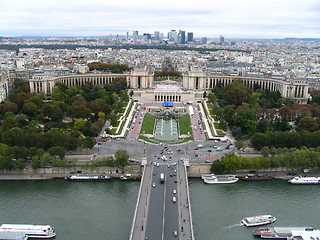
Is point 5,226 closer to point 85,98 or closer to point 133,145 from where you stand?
point 133,145

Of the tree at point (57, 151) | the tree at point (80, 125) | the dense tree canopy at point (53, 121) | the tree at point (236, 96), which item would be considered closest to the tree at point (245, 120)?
the tree at point (236, 96)

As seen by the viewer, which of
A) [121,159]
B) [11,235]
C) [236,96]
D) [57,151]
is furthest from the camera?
[236,96]

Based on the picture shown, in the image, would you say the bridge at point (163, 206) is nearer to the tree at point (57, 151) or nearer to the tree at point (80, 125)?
the tree at point (57, 151)

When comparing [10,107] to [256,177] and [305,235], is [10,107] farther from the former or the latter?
[305,235]

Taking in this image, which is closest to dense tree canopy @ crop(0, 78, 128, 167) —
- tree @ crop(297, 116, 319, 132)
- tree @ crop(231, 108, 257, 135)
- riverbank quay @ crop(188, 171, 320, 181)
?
riverbank quay @ crop(188, 171, 320, 181)

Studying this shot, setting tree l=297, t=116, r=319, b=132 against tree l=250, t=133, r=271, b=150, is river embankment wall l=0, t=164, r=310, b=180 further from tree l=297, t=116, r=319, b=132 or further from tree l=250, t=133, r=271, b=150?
tree l=297, t=116, r=319, b=132

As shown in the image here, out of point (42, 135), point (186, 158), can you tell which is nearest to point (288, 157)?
point (186, 158)

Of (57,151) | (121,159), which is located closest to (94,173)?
(121,159)
